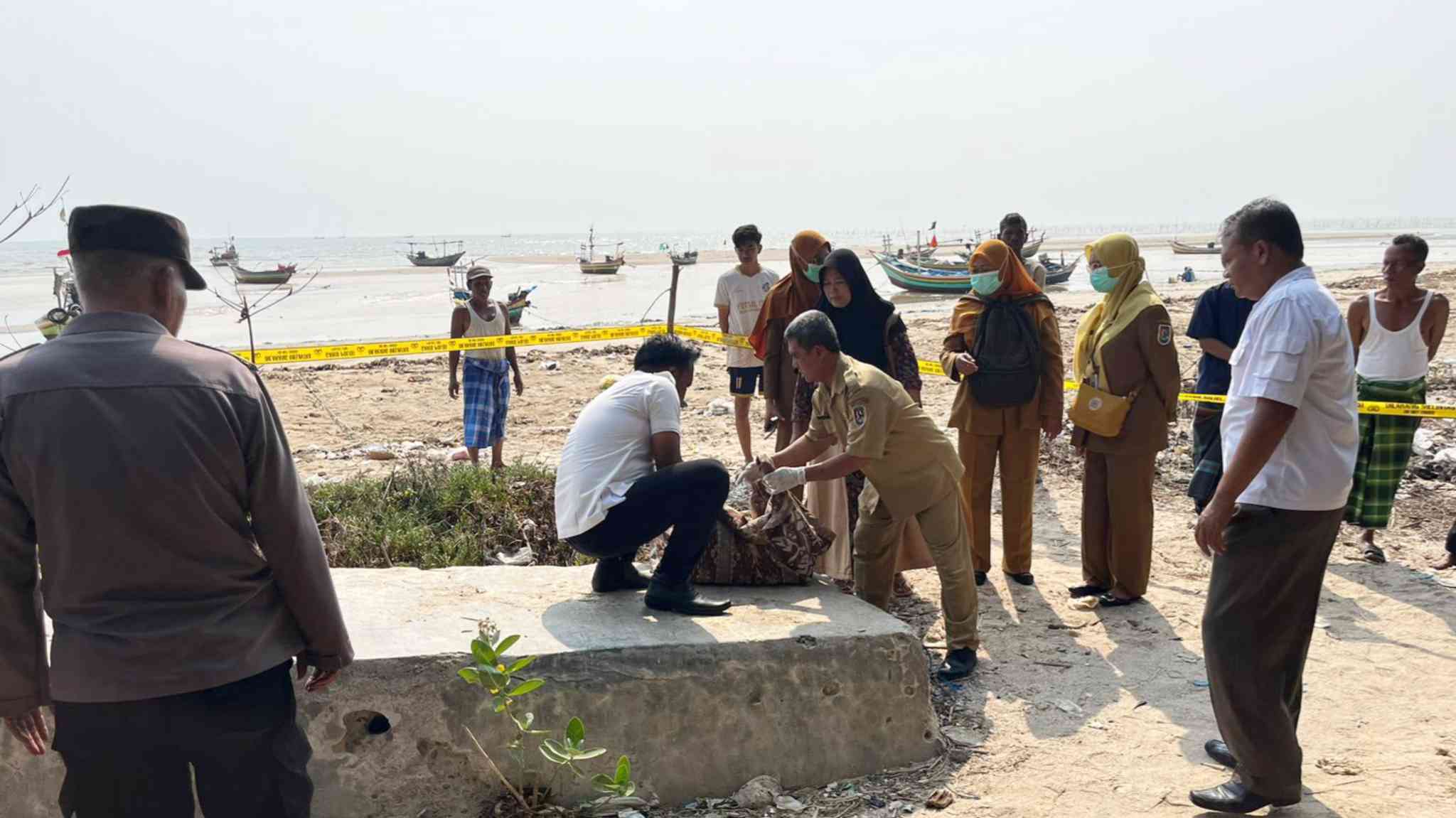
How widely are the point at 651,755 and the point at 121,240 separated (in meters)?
2.18

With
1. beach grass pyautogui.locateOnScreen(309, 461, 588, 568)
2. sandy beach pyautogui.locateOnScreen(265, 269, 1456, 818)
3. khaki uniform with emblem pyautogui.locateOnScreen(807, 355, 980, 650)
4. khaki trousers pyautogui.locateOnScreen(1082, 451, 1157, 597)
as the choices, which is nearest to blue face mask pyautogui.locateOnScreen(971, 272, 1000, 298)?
khaki trousers pyautogui.locateOnScreen(1082, 451, 1157, 597)

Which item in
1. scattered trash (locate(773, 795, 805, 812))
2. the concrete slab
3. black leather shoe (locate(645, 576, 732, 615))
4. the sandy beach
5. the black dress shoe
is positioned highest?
black leather shoe (locate(645, 576, 732, 615))

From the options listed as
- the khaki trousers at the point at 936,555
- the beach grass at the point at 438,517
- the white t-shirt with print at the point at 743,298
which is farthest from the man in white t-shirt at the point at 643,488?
the white t-shirt with print at the point at 743,298

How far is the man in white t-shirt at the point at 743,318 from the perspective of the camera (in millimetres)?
7062

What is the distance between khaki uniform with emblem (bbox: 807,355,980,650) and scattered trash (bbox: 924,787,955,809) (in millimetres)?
921

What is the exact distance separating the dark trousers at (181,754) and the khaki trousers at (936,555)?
2.62 m

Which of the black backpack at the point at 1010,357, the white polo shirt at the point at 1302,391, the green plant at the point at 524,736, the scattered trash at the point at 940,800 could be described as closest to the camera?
the white polo shirt at the point at 1302,391

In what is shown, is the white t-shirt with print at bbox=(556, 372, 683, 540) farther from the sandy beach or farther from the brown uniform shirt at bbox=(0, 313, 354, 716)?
the brown uniform shirt at bbox=(0, 313, 354, 716)

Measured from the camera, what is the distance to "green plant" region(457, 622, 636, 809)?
291 cm

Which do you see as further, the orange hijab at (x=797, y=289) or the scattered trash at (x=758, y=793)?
the orange hijab at (x=797, y=289)

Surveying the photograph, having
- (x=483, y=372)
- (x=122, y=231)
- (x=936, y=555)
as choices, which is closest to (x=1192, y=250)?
(x=483, y=372)

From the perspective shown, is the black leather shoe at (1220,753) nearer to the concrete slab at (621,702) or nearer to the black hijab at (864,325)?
the concrete slab at (621,702)

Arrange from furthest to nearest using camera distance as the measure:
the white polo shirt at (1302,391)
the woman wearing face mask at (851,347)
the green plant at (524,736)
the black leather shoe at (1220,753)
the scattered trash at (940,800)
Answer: the woman wearing face mask at (851,347) < the black leather shoe at (1220,753) < the scattered trash at (940,800) < the green plant at (524,736) < the white polo shirt at (1302,391)

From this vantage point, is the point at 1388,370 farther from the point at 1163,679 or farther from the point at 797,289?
the point at 797,289
